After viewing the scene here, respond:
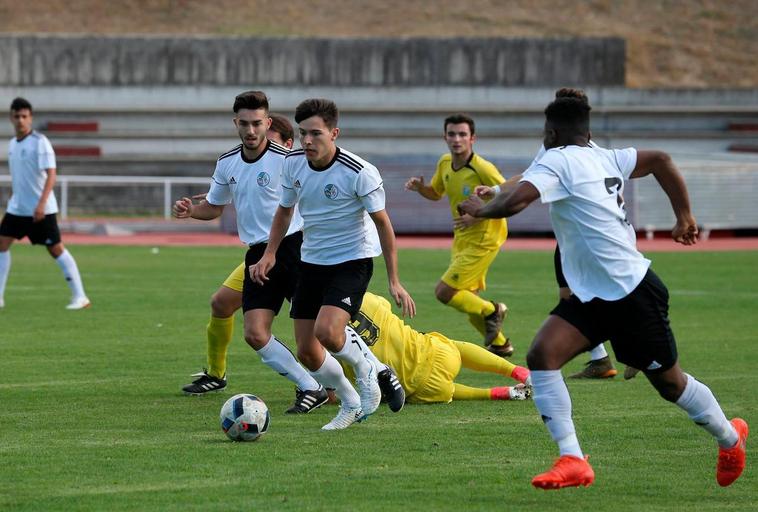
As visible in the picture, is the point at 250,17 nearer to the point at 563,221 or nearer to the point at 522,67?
the point at 522,67

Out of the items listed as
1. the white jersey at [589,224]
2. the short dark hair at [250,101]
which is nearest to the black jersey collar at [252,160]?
the short dark hair at [250,101]

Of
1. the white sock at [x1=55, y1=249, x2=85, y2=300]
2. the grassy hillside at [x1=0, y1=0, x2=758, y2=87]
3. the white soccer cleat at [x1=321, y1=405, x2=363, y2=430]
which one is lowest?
the white sock at [x1=55, y1=249, x2=85, y2=300]

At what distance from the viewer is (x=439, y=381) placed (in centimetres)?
881

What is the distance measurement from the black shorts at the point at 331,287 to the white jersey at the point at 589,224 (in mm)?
1841

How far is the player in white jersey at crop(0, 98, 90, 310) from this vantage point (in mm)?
14875

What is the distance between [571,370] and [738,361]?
59.3 inches

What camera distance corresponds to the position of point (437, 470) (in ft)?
21.8

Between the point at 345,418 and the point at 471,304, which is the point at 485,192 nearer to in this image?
the point at 345,418

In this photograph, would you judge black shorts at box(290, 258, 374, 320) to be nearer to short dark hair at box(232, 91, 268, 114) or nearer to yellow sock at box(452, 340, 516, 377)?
short dark hair at box(232, 91, 268, 114)

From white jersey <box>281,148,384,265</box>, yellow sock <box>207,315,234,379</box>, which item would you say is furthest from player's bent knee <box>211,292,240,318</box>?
white jersey <box>281,148,384,265</box>

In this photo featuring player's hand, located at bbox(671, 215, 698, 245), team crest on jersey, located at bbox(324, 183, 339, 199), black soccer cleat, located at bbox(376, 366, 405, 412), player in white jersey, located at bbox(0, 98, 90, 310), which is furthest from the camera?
player in white jersey, located at bbox(0, 98, 90, 310)

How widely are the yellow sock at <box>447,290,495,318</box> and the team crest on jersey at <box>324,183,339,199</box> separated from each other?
13.7ft

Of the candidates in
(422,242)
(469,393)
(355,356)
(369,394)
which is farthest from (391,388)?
(422,242)

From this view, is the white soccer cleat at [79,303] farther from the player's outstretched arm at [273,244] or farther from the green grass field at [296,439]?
the player's outstretched arm at [273,244]
